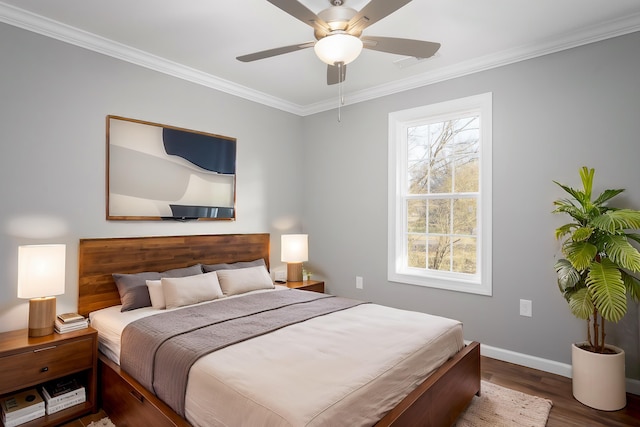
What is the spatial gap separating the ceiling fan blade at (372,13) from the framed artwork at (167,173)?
209 cm

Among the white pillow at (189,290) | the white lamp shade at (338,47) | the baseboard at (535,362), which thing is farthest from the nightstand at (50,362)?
the baseboard at (535,362)

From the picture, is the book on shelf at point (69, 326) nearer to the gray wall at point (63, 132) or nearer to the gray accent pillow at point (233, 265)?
the gray wall at point (63, 132)

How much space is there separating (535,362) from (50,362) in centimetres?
364

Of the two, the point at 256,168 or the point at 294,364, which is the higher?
the point at 256,168

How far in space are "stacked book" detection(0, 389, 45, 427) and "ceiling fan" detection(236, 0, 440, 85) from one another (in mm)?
2664

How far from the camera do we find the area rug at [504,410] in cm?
222

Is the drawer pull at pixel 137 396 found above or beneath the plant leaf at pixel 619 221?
beneath

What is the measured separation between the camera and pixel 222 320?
2.35m

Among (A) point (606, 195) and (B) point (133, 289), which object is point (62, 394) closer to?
(B) point (133, 289)

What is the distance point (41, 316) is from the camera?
233 centimetres

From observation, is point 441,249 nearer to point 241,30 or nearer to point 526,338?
point 526,338

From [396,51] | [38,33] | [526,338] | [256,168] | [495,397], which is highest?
[38,33]

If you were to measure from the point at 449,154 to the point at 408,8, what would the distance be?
1.60m

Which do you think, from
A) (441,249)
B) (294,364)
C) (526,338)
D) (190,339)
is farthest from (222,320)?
(526,338)
